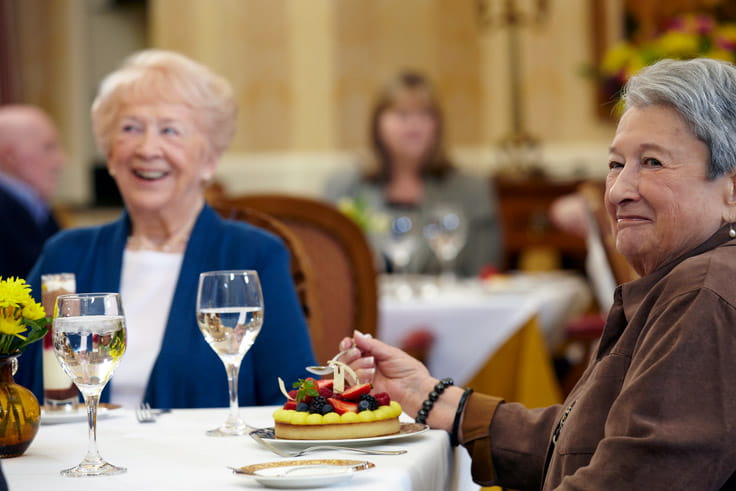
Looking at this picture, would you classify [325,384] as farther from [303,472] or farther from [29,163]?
[29,163]

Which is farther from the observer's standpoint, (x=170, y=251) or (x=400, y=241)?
(x=400, y=241)

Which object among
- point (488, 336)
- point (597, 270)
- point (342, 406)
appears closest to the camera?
point (342, 406)

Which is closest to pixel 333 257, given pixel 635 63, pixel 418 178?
pixel 635 63

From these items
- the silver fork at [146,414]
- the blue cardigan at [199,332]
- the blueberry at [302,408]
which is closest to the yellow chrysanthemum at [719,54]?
the blue cardigan at [199,332]

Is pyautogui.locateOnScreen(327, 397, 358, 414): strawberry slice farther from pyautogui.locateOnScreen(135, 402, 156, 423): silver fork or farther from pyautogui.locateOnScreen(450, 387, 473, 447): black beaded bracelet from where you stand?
pyautogui.locateOnScreen(135, 402, 156, 423): silver fork

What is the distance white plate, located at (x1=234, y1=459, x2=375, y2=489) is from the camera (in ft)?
4.14

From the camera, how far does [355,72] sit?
6953 millimetres

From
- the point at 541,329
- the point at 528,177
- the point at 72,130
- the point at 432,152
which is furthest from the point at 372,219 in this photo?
the point at 72,130

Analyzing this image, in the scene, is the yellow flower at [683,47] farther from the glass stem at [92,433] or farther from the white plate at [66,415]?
the glass stem at [92,433]

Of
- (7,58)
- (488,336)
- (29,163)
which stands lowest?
(488,336)

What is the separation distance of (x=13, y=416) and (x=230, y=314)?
324mm

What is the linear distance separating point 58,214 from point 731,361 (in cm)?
508

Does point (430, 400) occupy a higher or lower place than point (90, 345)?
lower

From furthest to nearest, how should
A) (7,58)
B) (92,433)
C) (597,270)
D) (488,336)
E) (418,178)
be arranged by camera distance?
1. (7,58)
2. (418,178)
3. (597,270)
4. (488,336)
5. (92,433)
